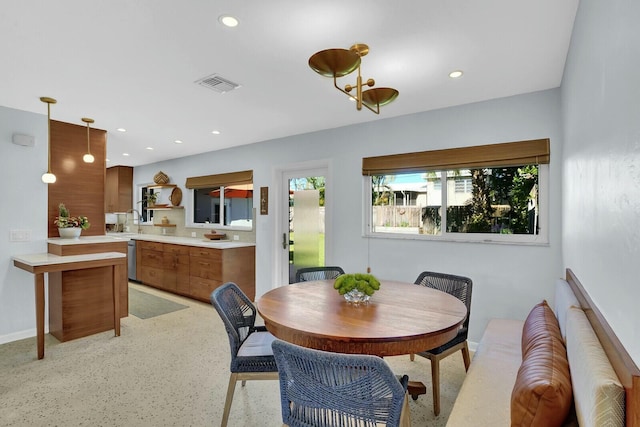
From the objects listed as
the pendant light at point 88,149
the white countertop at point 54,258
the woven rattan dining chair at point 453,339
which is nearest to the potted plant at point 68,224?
the white countertop at point 54,258

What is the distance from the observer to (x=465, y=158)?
3.21 m

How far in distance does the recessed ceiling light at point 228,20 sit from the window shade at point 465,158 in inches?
89.5

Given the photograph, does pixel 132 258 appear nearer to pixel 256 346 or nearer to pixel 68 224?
pixel 68 224

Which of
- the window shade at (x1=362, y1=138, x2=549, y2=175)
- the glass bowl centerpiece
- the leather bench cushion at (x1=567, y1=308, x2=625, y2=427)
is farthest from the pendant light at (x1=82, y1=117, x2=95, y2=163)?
the leather bench cushion at (x1=567, y1=308, x2=625, y2=427)

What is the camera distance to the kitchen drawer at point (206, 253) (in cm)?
465

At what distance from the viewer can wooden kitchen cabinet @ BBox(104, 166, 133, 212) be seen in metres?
7.19

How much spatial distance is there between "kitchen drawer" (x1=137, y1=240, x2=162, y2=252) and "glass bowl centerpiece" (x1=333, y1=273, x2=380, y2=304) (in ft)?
15.0

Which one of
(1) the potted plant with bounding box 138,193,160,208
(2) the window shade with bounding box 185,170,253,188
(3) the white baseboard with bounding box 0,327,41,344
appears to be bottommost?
(3) the white baseboard with bounding box 0,327,41,344

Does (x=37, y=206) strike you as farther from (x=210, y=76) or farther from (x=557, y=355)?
(x=557, y=355)

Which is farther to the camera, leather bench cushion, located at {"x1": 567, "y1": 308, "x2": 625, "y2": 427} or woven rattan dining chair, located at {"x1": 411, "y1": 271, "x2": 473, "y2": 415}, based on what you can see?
woven rattan dining chair, located at {"x1": 411, "y1": 271, "x2": 473, "y2": 415}

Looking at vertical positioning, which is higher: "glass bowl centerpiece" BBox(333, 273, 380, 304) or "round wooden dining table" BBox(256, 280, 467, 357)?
"glass bowl centerpiece" BBox(333, 273, 380, 304)

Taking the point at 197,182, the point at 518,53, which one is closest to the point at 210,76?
the point at 518,53

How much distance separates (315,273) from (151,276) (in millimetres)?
4101

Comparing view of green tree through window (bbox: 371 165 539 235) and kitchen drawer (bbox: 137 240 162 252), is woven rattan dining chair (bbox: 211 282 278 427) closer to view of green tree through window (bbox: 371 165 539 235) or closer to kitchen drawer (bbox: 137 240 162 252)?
view of green tree through window (bbox: 371 165 539 235)
